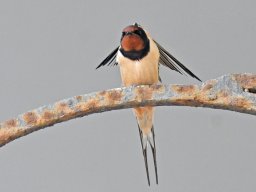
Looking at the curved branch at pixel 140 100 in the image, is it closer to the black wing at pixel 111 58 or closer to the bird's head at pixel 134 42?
the bird's head at pixel 134 42

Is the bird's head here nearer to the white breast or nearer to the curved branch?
the white breast

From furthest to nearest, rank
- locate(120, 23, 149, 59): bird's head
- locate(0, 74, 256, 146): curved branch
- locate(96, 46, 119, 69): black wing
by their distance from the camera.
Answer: locate(96, 46, 119, 69): black wing
locate(120, 23, 149, 59): bird's head
locate(0, 74, 256, 146): curved branch

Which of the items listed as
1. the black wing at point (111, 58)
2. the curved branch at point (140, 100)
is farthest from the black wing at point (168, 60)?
the curved branch at point (140, 100)

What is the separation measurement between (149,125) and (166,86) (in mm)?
424

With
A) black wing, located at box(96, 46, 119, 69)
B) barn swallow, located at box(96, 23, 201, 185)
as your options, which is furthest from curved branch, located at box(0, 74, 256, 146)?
black wing, located at box(96, 46, 119, 69)

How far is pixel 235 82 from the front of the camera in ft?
3.93

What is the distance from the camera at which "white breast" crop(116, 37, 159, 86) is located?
1565 millimetres

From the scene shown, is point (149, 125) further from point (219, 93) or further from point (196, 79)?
point (219, 93)

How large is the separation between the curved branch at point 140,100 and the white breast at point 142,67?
33 centimetres

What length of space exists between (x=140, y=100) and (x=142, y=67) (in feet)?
1.16

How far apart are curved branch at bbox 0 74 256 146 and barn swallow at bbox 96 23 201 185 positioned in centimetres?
26

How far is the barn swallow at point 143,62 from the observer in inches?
59.4

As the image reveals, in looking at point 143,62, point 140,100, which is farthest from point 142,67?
point 140,100

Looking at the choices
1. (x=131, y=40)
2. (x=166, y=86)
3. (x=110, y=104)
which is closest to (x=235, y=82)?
(x=166, y=86)
